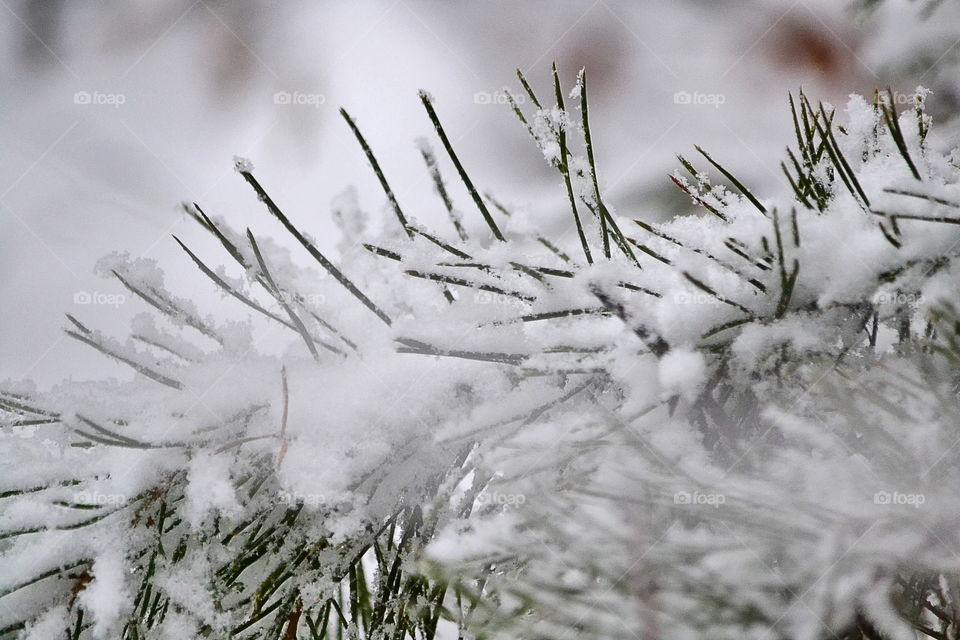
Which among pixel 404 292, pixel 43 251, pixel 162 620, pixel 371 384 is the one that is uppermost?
pixel 43 251

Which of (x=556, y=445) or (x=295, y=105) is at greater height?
(x=295, y=105)

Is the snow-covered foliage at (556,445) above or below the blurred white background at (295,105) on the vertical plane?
below

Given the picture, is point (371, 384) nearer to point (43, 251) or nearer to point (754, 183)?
point (754, 183)

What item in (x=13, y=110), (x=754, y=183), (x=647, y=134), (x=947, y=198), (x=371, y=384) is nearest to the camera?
(x=947, y=198)

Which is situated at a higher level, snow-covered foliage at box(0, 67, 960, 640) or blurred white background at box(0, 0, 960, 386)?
blurred white background at box(0, 0, 960, 386)

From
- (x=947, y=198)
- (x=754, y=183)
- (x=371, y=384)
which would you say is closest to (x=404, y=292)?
(x=371, y=384)
